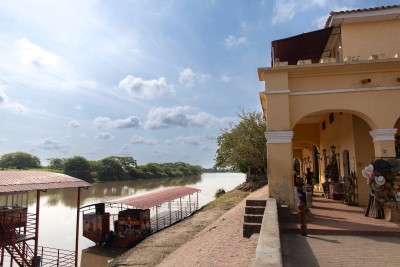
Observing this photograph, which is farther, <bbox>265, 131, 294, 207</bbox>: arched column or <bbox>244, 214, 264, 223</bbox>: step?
<bbox>265, 131, 294, 207</bbox>: arched column

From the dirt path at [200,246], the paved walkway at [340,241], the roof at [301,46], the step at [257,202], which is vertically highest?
the roof at [301,46]

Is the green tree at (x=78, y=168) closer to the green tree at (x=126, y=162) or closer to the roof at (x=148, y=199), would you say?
the green tree at (x=126, y=162)

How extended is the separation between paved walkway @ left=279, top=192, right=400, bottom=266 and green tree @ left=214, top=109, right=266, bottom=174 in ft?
76.5

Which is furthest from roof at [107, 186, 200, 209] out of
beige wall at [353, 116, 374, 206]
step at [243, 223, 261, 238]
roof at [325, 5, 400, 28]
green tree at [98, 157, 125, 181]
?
green tree at [98, 157, 125, 181]

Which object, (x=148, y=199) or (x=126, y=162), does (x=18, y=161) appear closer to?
(x=126, y=162)

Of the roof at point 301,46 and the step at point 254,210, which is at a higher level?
the roof at point 301,46

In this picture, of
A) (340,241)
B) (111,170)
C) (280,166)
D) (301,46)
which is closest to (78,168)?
(111,170)

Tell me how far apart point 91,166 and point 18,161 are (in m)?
20.7

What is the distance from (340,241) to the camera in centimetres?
670

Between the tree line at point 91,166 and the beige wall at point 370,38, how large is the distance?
5837 cm

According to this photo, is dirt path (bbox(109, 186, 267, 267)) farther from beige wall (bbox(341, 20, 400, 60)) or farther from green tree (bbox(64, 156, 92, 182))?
green tree (bbox(64, 156, 92, 182))

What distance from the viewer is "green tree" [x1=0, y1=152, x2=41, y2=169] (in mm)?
73312

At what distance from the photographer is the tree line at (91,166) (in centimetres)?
6389

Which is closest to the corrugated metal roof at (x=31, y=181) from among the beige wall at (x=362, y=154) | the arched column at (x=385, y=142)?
the beige wall at (x=362, y=154)
